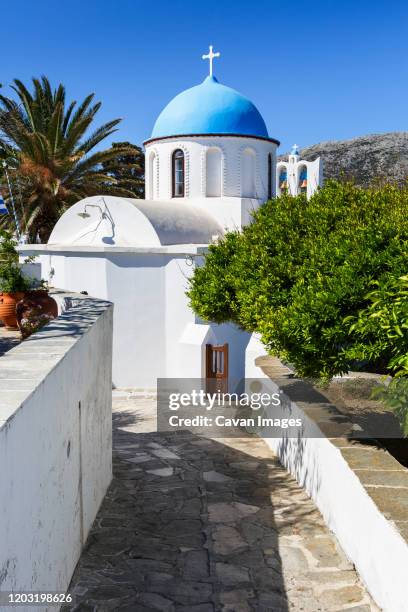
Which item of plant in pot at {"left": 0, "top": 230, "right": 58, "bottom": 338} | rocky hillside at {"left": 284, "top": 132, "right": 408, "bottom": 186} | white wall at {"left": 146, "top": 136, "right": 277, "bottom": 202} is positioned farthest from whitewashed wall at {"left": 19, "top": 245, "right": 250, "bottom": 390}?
rocky hillside at {"left": 284, "top": 132, "right": 408, "bottom": 186}

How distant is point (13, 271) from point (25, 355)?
16.3ft

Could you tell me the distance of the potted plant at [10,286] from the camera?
29.9 ft

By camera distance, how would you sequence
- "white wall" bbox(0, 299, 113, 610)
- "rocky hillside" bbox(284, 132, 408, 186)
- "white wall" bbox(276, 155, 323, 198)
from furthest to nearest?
1. "rocky hillside" bbox(284, 132, 408, 186)
2. "white wall" bbox(276, 155, 323, 198)
3. "white wall" bbox(0, 299, 113, 610)

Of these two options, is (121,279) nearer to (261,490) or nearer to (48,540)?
(261,490)

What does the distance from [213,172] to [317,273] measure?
13.3 m

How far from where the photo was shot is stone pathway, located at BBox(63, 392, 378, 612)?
4922 mm

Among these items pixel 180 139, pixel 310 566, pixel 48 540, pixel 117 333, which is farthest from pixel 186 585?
pixel 180 139

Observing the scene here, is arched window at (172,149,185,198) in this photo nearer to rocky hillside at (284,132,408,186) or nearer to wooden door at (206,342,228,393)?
wooden door at (206,342,228,393)

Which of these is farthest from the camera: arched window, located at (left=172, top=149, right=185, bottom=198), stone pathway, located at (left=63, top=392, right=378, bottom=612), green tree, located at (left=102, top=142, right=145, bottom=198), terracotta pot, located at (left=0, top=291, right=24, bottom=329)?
green tree, located at (left=102, top=142, right=145, bottom=198)

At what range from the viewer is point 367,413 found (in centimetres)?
758

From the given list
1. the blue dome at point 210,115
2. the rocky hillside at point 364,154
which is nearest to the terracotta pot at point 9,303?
the blue dome at point 210,115

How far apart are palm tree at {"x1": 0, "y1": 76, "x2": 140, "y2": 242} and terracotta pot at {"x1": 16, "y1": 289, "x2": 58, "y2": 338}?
12.5 meters

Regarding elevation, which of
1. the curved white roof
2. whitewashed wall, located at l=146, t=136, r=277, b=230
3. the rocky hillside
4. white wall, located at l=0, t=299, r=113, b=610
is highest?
the rocky hillside

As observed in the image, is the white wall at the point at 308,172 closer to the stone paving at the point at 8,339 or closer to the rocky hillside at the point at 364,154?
the stone paving at the point at 8,339
